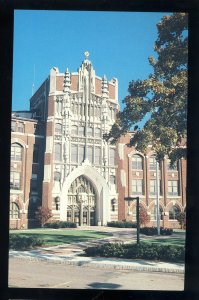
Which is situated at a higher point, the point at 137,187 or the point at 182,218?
the point at 137,187

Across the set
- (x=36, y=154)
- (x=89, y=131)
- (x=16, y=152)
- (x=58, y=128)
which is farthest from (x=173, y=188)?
(x=16, y=152)

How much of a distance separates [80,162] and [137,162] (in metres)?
1.70

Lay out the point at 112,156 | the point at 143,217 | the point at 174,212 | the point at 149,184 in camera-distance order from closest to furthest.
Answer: the point at 174,212
the point at 143,217
the point at 149,184
the point at 112,156

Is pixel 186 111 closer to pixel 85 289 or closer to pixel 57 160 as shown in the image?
pixel 57 160

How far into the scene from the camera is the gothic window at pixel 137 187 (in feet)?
31.9

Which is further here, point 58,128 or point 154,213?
point 58,128

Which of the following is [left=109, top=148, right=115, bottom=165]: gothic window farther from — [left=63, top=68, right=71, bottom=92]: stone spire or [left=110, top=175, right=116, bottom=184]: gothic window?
[left=63, top=68, right=71, bottom=92]: stone spire

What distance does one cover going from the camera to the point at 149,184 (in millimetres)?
9367

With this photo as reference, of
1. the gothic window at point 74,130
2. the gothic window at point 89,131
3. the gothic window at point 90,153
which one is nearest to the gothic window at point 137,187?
the gothic window at point 90,153

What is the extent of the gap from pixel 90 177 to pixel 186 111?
320 cm

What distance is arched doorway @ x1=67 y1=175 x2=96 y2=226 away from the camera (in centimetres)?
931

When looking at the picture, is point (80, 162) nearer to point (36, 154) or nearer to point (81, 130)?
point (81, 130)

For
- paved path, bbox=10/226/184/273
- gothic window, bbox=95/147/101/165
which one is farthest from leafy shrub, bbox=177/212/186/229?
gothic window, bbox=95/147/101/165

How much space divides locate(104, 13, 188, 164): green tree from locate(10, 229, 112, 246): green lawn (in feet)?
8.51
